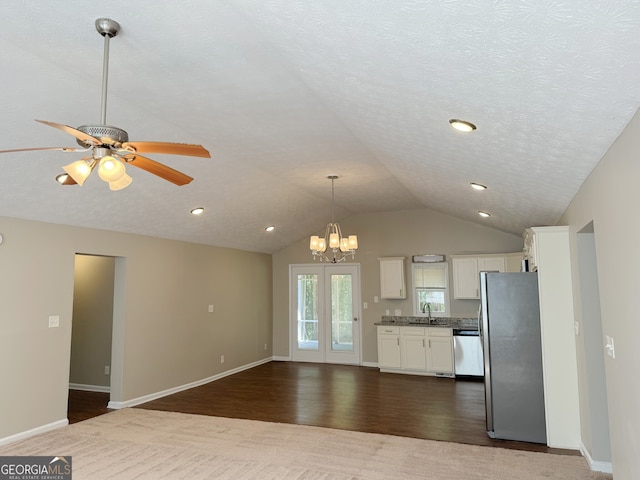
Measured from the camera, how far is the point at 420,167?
455 centimetres

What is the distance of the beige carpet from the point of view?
143 inches

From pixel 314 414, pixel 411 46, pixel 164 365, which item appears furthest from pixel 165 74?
pixel 164 365

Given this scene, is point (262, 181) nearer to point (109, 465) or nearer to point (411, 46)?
point (109, 465)

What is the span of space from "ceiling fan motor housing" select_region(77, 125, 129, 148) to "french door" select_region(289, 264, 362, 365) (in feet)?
22.9

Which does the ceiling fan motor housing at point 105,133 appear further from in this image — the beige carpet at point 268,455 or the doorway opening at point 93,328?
the doorway opening at point 93,328

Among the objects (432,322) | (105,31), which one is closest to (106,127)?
(105,31)

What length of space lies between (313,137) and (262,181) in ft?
5.42

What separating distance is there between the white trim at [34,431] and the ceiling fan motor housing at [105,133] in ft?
12.1

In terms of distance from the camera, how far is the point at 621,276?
242cm

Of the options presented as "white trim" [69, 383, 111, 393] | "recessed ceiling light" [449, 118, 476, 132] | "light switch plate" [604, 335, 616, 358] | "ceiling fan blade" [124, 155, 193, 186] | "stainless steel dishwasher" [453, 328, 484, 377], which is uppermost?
"recessed ceiling light" [449, 118, 476, 132]

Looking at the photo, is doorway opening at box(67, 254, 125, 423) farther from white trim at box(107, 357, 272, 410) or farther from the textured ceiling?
the textured ceiling

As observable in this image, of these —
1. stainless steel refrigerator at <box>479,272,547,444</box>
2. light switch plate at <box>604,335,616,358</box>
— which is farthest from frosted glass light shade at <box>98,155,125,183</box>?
stainless steel refrigerator at <box>479,272,547,444</box>

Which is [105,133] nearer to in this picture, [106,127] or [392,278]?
[106,127]

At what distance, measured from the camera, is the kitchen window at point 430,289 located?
8.14 metres
